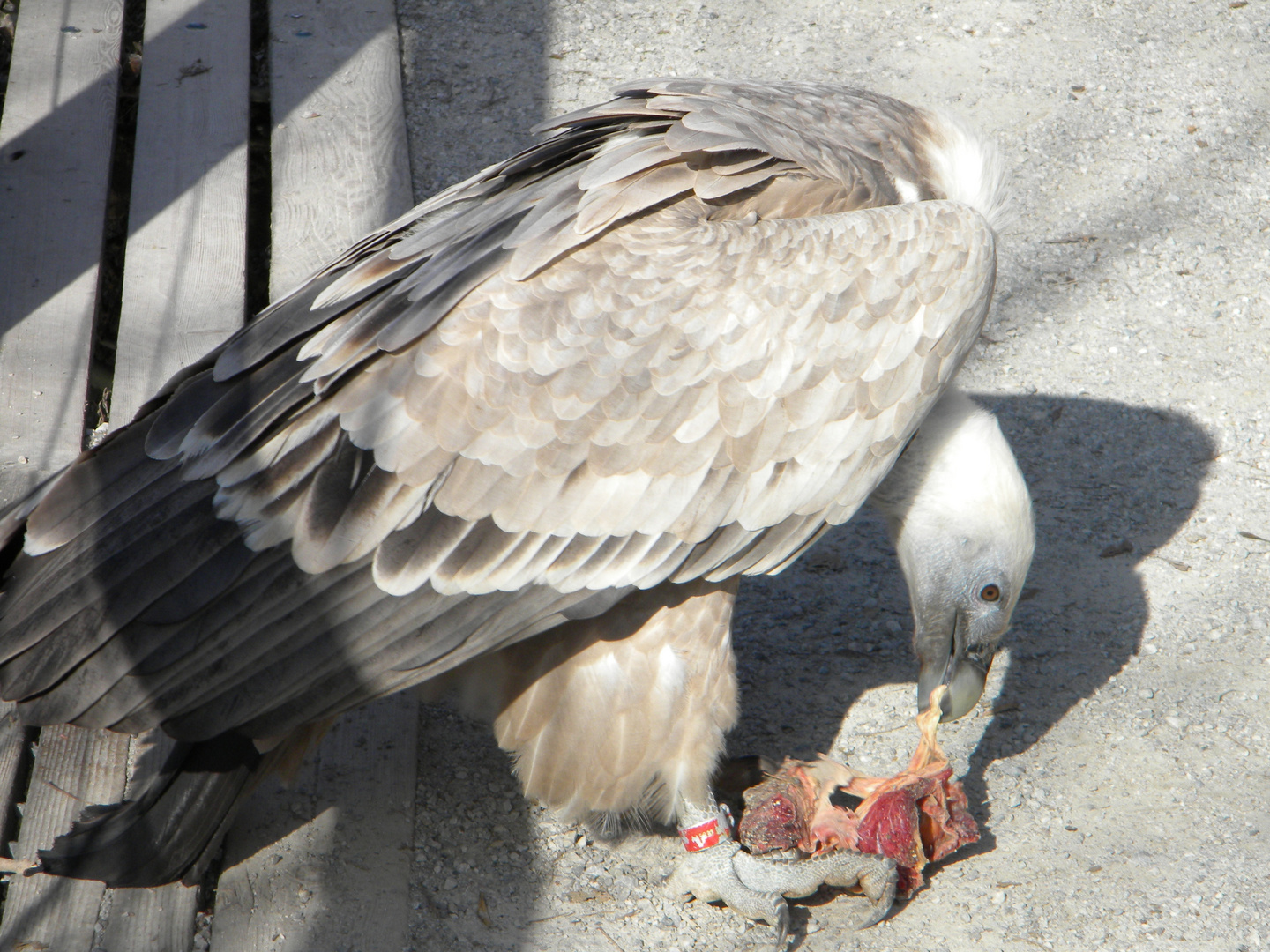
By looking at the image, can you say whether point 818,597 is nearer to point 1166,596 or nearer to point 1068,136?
point 1166,596

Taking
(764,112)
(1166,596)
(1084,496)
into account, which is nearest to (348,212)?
(764,112)

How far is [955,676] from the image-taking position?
117 inches

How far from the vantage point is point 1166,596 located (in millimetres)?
3617

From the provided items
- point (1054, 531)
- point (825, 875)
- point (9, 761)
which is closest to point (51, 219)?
point (9, 761)

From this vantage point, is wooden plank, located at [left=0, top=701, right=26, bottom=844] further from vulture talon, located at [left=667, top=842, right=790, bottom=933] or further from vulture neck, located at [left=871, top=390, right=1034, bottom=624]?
vulture neck, located at [left=871, top=390, right=1034, bottom=624]

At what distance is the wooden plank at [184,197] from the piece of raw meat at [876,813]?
6.61ft

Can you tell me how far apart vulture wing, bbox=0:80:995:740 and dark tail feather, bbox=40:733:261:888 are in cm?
17

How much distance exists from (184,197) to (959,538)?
276cm

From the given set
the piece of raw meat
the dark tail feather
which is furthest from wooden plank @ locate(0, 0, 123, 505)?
the piece of raw meat

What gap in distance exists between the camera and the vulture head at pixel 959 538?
2883 millimetres

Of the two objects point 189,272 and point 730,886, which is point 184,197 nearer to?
point 189,272

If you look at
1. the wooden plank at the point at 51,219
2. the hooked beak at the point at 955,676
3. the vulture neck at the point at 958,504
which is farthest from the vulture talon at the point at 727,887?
the wooden plank at the point at 51,219

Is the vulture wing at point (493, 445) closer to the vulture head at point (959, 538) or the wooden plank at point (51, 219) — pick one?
the vulture head at point (959, 538)

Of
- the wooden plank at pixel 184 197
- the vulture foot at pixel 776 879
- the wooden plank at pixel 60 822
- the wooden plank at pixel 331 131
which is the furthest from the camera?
the wooden plank at pixel 331 131
